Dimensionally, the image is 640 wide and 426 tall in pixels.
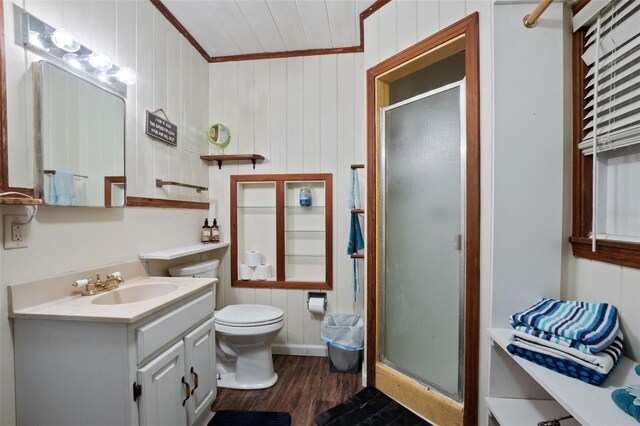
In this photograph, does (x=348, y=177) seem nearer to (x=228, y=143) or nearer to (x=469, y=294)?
(x=228, y=143)

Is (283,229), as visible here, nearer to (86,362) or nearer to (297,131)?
(297,131)

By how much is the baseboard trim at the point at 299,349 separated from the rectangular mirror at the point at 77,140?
1.75 meters

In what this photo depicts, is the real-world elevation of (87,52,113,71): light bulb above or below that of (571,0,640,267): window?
above

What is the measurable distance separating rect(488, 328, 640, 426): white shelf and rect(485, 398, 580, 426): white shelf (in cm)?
32

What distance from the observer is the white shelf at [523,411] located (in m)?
1.09

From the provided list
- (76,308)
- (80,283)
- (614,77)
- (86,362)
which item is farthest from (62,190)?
(614,77)

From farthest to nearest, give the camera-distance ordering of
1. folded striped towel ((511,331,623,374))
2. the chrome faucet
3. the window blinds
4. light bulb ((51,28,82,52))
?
the chrome faucet → light bulb ((51,28,82,52)) → the window blinds → folded striped towel ((511,331,623,374))

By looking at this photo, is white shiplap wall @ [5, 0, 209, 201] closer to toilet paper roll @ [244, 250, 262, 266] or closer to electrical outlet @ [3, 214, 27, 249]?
electrical outlet @ [3, 214, 27, 249]

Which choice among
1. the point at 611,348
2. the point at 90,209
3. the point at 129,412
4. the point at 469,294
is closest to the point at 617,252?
the point at 611,348

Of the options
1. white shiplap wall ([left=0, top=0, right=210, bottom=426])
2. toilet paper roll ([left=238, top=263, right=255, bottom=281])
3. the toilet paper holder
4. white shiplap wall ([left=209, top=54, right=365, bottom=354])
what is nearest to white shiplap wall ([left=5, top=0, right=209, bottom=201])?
white shiplap wall ([left=0, top=0, right=210, bottom=426])

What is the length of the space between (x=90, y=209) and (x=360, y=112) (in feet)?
6.65

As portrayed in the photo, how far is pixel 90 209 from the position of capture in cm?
144

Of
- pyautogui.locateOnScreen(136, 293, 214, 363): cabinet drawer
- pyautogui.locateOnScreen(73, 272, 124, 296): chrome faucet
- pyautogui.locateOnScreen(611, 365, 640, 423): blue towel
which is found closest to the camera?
pyautogui.locateOnScreen(611, 365, 640, 423): blue towel

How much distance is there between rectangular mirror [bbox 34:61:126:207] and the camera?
47.8 inches
